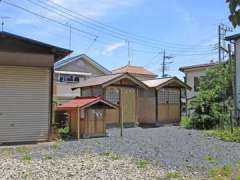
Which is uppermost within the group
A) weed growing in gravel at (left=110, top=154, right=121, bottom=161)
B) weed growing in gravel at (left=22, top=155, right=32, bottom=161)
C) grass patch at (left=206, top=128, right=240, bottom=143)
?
grass patch at (left=206, top=128, right=240, bottom=143)

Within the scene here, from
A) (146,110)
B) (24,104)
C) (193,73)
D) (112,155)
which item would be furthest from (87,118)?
(193,73)

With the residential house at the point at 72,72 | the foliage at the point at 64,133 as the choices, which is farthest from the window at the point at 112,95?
the residential house at the point at 72,72

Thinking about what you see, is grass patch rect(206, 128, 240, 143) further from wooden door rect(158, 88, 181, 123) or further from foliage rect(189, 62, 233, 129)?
wooden door rect(158, 88, 181, 123)

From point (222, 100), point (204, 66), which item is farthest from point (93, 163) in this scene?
point (204, 66)

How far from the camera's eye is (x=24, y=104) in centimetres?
1509

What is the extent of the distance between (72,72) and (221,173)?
25.9m

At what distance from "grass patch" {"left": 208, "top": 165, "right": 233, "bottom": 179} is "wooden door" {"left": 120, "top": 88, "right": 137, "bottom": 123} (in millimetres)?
13339

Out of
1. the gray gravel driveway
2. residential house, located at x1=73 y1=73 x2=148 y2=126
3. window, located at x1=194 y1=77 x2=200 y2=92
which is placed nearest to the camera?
the gray gravel driveway

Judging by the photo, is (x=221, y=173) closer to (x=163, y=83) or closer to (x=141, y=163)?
(x=141, y=163)

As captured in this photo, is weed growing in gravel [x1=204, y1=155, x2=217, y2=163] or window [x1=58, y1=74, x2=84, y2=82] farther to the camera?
window [x1=58, y1=74, x2=84, y2=82]

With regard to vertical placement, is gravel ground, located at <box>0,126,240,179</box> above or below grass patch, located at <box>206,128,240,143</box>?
below

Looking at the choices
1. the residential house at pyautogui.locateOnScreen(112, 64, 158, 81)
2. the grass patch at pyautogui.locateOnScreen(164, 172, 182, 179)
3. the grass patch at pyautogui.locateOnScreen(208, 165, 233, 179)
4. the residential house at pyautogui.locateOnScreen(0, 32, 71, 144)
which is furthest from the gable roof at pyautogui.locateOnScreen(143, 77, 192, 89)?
the residential house at pyautogui.locateOnScreen(112, 64, 158, 81)

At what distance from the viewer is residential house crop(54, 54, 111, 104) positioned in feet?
105

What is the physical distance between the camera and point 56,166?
9180mm
